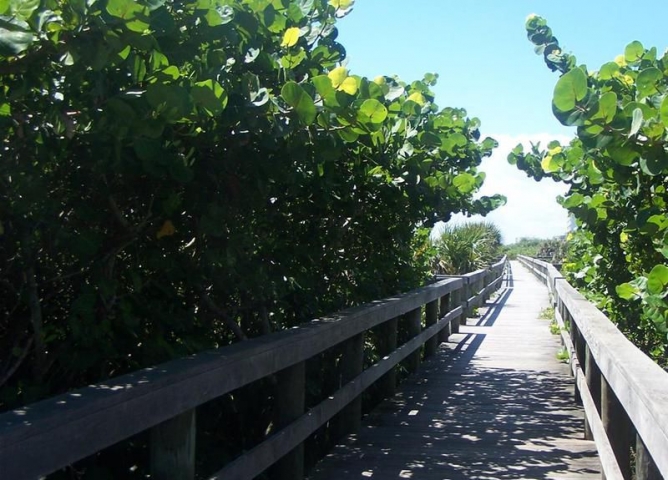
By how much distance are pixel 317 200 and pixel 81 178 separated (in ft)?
6.62

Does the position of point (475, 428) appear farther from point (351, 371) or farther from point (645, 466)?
point (645, 466)

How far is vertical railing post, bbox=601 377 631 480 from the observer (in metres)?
3.85

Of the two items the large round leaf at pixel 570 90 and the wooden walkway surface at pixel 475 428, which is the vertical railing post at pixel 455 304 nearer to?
the wooden walkway surface at pixel 475 428

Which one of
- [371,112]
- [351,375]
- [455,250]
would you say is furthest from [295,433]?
[455,250]

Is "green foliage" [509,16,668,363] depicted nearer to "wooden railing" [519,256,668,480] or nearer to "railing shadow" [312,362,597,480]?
"wooden railing" [519,256,668,480]

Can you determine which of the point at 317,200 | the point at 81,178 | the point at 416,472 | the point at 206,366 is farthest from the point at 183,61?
the point at 416,472

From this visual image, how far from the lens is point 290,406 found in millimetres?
4320

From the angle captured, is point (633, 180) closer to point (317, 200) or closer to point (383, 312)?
point (317, 200)

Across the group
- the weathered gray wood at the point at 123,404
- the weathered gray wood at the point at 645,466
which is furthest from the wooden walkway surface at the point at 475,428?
the weathered gray wood at the point at 645,466

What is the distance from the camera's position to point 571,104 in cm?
313

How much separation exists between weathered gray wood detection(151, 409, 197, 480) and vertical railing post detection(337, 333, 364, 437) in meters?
2.74

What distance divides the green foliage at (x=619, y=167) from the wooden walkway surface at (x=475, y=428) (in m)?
1.01

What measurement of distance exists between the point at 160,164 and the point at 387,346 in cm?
420

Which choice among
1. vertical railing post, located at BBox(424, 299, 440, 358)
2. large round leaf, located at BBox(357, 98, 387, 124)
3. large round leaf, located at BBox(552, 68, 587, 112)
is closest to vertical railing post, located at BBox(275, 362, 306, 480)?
large round leaf, located at BBox(357, 98, 387, 124)
